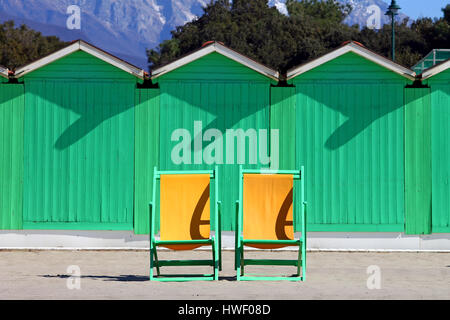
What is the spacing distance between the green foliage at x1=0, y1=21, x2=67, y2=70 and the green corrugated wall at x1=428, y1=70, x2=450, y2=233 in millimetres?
47616

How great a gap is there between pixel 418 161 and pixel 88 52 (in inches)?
228

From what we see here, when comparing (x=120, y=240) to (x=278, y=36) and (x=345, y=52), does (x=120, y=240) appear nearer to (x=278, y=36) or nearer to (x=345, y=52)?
(x=345, y=52)

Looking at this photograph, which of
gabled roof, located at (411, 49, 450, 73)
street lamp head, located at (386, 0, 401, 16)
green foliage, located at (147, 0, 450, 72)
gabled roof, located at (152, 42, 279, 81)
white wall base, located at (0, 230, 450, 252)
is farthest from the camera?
green foliage, located at (147, 0, 450, 72)

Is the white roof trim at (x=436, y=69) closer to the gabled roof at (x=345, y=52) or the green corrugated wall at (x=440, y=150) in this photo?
the green corrugated wall at (x=440, y=150)

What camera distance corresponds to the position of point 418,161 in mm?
12906

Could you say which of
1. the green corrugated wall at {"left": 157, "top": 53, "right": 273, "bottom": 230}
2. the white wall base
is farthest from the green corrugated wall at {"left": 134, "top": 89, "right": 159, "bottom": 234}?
the white wall base

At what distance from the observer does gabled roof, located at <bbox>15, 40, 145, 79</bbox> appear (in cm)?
1285

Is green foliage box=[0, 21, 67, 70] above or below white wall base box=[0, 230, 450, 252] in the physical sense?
above

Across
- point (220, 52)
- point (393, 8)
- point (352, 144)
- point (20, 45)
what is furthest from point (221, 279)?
point (20, 45)

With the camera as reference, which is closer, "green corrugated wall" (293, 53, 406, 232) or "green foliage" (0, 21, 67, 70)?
"green corrugated wall" (293, 53, 406, 232)

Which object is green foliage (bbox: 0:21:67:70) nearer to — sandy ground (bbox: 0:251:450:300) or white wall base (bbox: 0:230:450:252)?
white wall base (bbox: 0:230:450:252)
